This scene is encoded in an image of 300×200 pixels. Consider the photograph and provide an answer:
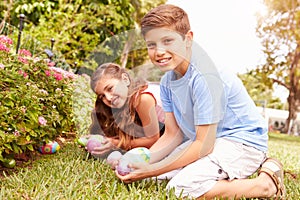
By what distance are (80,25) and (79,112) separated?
14.9ft

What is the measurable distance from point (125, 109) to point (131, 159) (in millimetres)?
602

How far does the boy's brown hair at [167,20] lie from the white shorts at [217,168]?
67cm

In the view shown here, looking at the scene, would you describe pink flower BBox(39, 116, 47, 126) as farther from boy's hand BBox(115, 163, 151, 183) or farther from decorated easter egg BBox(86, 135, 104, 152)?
boy's hand BBox(115, 163, 151, 183)

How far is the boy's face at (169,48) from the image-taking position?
2154 millimetres

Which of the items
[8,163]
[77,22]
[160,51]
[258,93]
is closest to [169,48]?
[160,51]

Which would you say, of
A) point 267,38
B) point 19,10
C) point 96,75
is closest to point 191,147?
point 96,75

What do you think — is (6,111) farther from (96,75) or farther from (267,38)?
(267,38)

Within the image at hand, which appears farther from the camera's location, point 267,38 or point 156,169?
point 267,38

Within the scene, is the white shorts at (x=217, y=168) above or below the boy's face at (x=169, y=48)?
below

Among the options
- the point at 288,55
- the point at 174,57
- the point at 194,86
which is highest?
the point at 174,57

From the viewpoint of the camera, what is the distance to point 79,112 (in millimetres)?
3889

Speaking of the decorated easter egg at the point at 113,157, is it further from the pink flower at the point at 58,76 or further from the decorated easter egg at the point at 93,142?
the pink flower at the point at 58,76

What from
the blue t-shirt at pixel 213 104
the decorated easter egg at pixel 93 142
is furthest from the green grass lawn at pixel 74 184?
the blue t-shirt at pixel 213 104

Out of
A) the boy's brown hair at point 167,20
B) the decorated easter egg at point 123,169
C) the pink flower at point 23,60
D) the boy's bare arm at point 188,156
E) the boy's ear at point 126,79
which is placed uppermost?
the boy's brown hair at point 167,20
